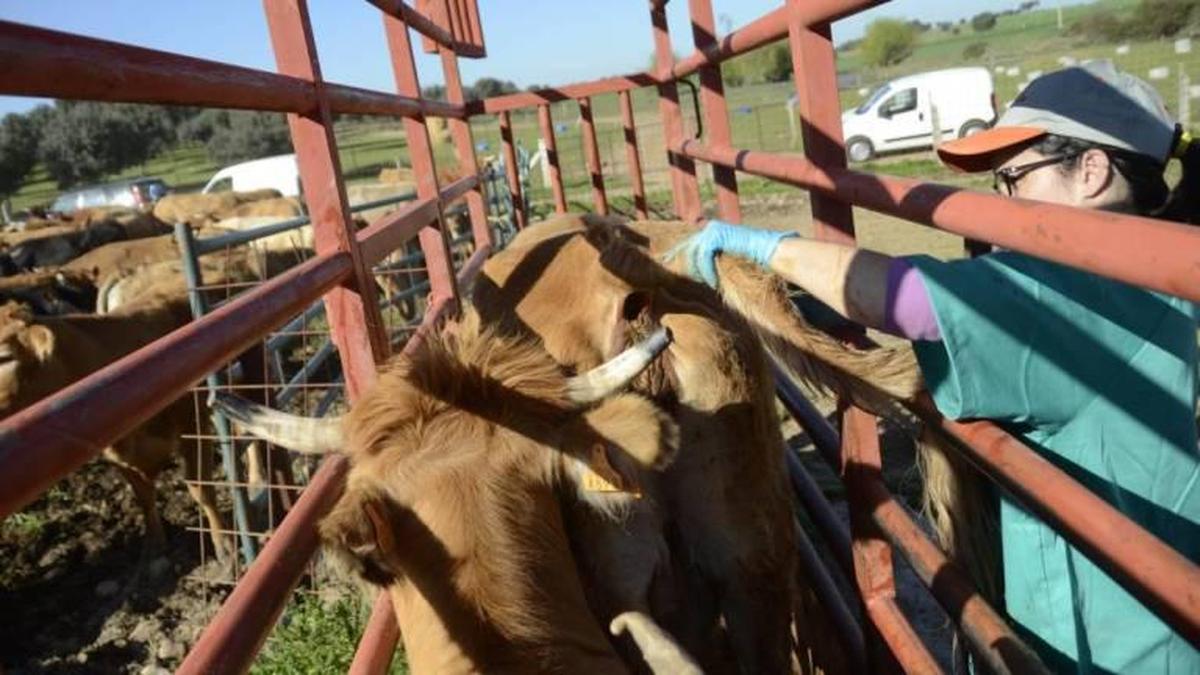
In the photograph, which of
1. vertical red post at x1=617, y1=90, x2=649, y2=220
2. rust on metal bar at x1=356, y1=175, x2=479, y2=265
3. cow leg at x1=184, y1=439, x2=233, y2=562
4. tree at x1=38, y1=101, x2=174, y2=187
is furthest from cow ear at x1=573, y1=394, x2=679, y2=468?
tree at x1=38, y1=101, x2=174, y2=187

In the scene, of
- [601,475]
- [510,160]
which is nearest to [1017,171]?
[601,475]

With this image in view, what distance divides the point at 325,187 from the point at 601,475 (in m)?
0.95

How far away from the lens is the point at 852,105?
3622 cm

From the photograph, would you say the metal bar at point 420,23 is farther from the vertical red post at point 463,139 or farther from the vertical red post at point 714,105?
the vertical red post at point 714,105

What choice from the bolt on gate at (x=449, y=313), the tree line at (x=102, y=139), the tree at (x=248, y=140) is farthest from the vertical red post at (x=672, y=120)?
the tree at (x=248, y=140)

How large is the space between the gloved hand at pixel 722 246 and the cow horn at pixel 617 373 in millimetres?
320

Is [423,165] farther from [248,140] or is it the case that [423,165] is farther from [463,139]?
[248,140]

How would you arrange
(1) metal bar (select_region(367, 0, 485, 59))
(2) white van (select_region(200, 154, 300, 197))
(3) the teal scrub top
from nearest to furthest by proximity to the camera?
1. (3) the teal scrub top
2. (1) metal bar (select_region(367, 0, 485, 59))
3. (2) white van (select_region(200, 154, 300, 197))

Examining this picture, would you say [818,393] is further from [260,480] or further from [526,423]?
[260,480]

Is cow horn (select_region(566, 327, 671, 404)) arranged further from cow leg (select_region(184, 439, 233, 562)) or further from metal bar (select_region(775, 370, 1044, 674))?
cow leg (select_region(184, 439, 233, 562))

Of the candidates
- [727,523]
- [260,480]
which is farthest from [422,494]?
[260,480]

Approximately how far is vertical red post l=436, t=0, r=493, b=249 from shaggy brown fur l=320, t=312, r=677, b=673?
3.40 m

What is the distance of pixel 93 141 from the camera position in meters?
55.0

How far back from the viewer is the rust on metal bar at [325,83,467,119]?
8.09ft
